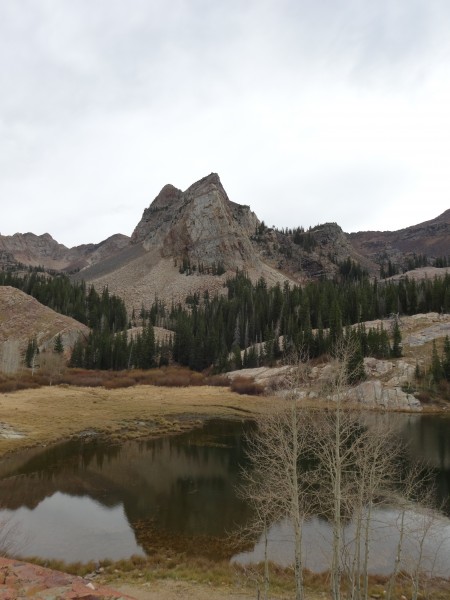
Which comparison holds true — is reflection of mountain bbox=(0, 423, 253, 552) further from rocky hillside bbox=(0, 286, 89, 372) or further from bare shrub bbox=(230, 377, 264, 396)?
rocky hillside bbox=(0, 286, 89, 372)

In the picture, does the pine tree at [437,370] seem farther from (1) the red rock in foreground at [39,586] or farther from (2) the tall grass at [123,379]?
(1) the red rock in foreground at [39,586]

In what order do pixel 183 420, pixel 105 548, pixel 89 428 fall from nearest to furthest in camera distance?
pixel 105 548
pixel 89 428
pixel 183 420

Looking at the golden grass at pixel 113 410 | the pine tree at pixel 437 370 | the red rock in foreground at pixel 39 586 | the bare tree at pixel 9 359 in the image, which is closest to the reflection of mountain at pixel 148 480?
the golden grass at pixel 113 410

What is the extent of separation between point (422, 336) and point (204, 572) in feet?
311

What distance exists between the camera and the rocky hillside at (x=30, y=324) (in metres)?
127

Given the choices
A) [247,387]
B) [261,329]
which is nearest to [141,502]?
[247,387]

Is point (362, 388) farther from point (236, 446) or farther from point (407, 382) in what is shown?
point (236, 446)

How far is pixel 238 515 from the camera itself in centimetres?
2942

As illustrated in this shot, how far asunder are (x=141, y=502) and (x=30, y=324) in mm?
116645

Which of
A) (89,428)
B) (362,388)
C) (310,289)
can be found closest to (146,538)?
(89,428)

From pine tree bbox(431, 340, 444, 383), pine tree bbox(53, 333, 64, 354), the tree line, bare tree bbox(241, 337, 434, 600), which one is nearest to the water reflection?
bare tree bbox(241, 337, 434, 600)

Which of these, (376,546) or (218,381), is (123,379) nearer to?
(218,381)

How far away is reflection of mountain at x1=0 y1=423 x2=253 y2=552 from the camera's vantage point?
1162 inches

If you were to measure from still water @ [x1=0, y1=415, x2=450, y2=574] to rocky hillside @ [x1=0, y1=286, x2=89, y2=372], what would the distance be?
86175mm
